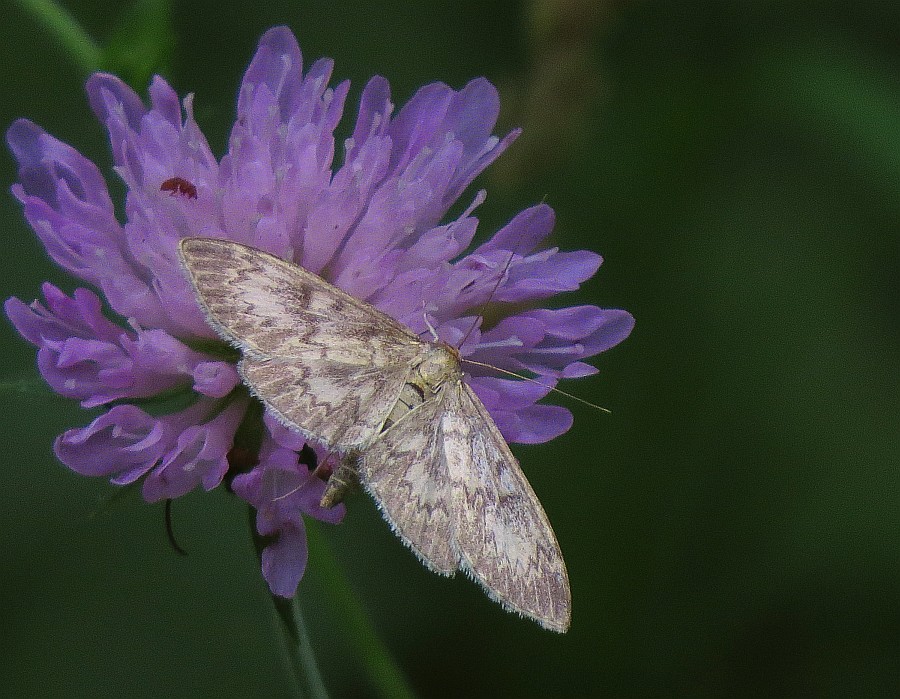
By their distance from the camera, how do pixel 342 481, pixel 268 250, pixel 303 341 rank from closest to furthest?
1. pixel 342 481
2. pixel 303 341
3. pixel 268 250

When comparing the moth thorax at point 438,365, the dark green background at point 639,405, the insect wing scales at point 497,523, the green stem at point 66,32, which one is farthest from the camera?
the dark green background at point 639,405

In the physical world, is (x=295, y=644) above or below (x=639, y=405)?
below

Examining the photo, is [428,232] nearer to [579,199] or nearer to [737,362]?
[579,199]

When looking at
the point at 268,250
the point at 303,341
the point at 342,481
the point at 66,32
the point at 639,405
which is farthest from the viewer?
the point at 639,405

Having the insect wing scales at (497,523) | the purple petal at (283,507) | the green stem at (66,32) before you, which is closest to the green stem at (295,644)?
the purple petal at (283,507)

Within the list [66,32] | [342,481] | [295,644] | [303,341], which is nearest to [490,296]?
[303,341]

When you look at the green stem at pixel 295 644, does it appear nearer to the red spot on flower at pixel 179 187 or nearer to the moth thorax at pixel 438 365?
the moth thorax at pixel 438 365

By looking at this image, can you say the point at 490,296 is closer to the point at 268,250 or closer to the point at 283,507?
the point at 268,250
